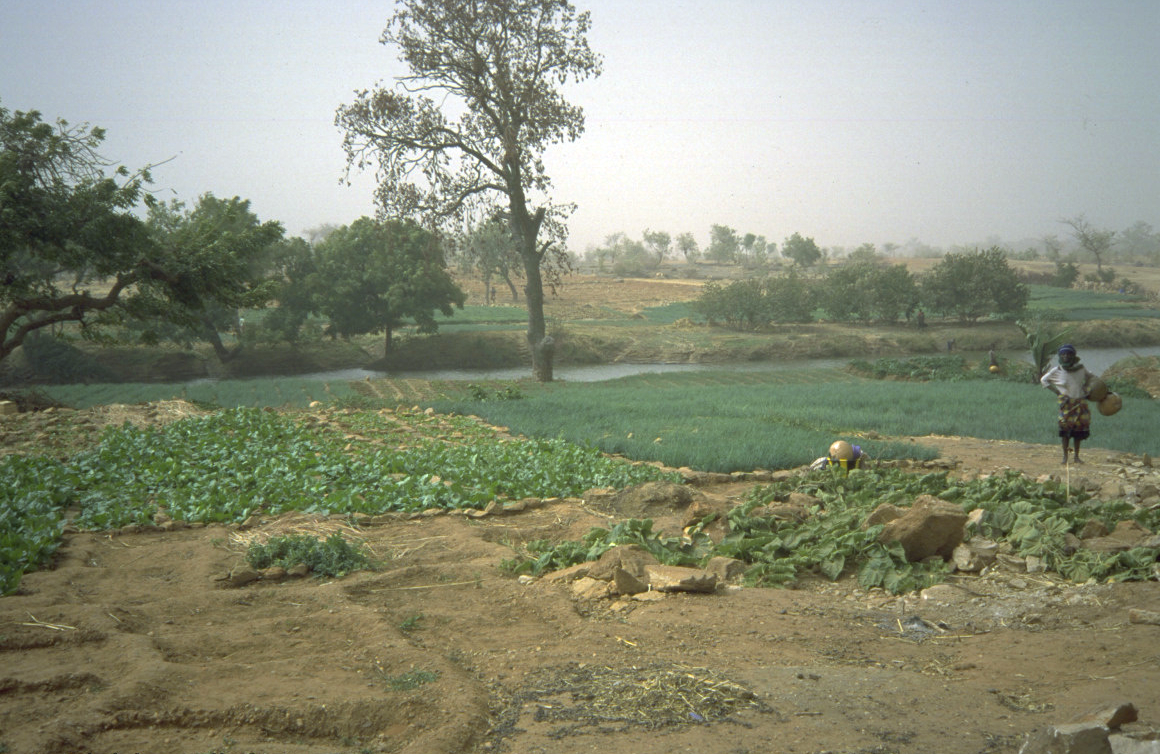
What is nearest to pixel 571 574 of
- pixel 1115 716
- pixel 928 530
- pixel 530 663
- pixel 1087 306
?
pixel 530 663

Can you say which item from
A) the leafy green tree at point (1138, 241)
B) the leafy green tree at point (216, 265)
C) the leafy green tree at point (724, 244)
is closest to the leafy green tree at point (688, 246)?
the leafy green tree at point (724, 244)

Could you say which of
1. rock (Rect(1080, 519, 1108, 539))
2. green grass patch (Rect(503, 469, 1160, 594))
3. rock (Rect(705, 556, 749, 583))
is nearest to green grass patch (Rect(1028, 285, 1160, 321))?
green grass patch (Rect(503, 469, 1160, 594))

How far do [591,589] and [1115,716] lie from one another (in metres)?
3.37

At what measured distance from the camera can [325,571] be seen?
21.2ft

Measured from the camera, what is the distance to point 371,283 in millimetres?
34750

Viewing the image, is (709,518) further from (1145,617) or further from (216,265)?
(216,265)

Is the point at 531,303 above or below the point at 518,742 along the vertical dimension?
above

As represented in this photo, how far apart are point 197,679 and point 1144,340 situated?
4093 centimetres

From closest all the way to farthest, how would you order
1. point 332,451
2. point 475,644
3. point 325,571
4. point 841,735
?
point 841,735 < point 475,644 < point 325,571 < point 332,451

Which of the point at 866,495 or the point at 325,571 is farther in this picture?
the point at 866,495

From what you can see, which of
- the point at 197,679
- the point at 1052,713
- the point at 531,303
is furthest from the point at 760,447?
the point at 531,303

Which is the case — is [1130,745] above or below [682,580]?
above

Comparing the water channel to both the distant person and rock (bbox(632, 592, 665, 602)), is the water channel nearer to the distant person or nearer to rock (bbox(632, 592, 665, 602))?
the distant person

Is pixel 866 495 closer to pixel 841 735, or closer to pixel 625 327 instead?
pixel 841 735
